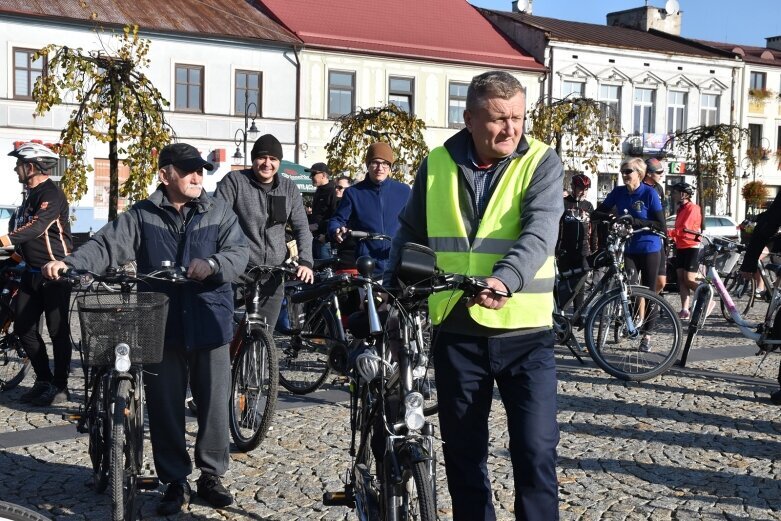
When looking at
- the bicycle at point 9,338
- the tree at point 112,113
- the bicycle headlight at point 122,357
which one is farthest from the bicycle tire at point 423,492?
the tree at point 112,113

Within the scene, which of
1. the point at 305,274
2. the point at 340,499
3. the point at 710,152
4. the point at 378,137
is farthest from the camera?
the point at 710,152

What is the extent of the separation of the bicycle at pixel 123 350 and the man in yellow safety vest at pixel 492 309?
1418mm

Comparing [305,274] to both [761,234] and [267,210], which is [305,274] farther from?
[761,234]

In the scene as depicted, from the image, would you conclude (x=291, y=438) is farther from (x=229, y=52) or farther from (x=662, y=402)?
(x=229, y=52)

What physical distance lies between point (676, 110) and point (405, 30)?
13.9 meters

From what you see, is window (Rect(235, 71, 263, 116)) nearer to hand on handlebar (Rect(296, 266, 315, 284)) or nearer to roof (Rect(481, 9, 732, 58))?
roof (Rect(481, 9, 732, 58))

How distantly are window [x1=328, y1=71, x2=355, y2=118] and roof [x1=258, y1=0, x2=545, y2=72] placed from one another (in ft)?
3.06

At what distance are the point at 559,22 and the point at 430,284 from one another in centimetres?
4501

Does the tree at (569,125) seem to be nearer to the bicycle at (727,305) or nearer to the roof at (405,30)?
the roof at (405,30)

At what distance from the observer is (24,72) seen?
103 ft

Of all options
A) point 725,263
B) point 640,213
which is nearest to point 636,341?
point 640,213

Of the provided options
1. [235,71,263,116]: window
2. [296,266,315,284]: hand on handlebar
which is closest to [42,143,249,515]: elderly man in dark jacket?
[296,266,315,284]: hand on handlebar

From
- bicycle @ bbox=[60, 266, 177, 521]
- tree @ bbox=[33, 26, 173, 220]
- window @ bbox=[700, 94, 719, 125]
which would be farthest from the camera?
window @ bbox=[700, 94, 719, 125]

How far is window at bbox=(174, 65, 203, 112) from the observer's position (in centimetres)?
3388
